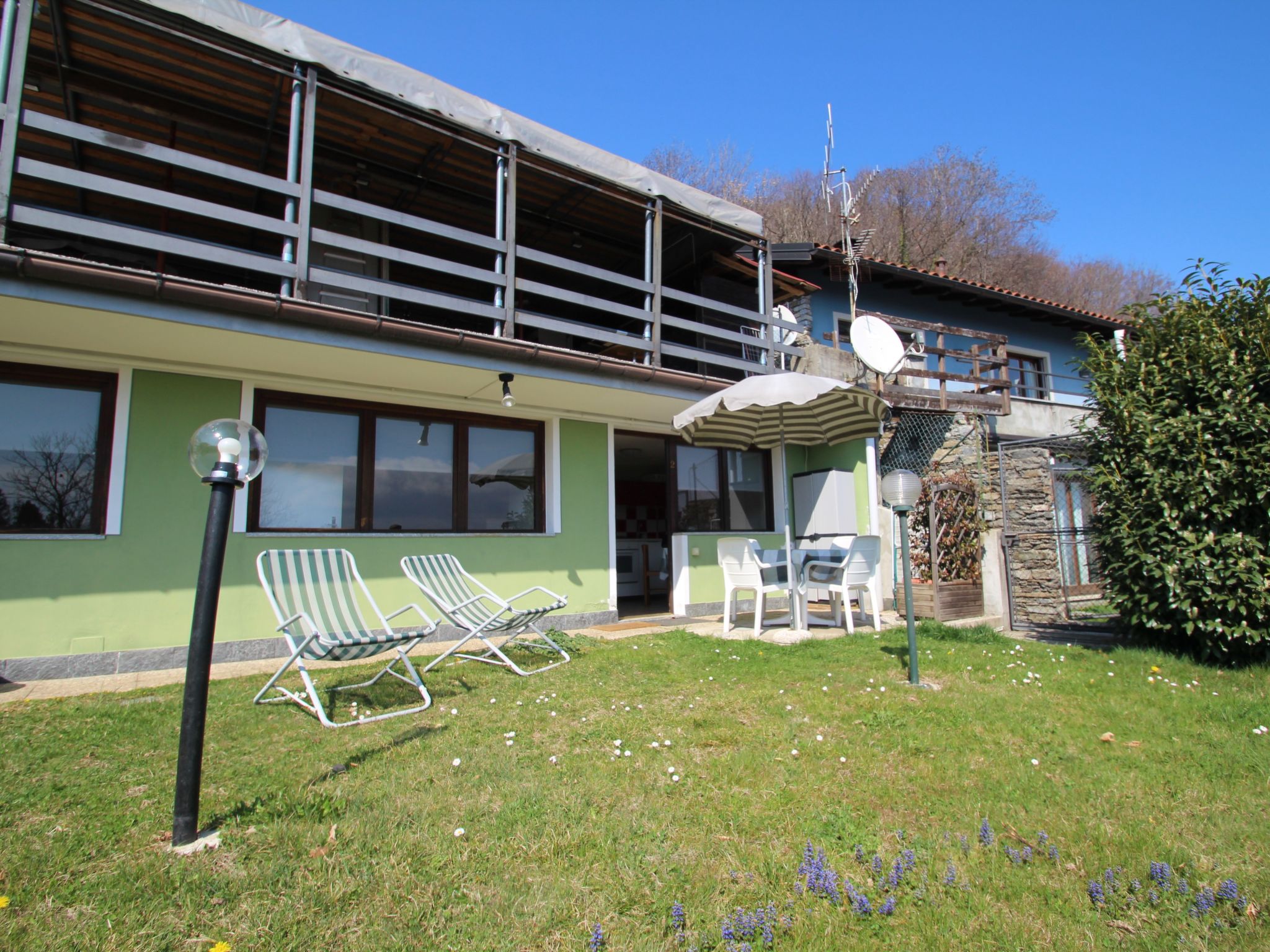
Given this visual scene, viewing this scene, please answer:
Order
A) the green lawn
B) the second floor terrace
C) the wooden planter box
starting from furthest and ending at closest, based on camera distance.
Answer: the wooden planter box, the second floor terrace, the green lawn

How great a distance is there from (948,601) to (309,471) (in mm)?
7129

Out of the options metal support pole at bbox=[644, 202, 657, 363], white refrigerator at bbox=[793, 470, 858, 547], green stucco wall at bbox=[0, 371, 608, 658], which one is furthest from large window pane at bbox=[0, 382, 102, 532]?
white refrigerator at bbox=[793, 470, 858, 547]

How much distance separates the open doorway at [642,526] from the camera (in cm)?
980

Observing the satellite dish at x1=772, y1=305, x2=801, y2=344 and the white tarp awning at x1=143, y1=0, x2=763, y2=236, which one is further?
the satellite dish at x1=772, y1=305, x2=801, y2=344

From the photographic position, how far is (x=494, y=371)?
253 inches

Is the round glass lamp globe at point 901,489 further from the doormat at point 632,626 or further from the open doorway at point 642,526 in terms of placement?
the open doorway at point 642,526

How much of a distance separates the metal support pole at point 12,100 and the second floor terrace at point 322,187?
0.01 m

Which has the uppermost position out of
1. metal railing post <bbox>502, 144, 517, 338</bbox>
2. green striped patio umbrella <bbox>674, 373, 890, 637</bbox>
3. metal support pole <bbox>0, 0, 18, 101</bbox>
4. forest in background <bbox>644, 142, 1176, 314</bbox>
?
forest in background <bbox>644, 142, 1176, 314</bbox>

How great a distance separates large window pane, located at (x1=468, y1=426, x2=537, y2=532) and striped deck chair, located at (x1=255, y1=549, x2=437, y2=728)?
2.30 m

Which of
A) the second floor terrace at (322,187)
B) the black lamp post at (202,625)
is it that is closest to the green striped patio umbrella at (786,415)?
the second floor terrace at (322,187)

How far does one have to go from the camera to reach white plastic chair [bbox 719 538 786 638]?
6523 millimetres

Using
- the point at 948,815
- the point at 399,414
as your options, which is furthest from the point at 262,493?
the point at 948,815

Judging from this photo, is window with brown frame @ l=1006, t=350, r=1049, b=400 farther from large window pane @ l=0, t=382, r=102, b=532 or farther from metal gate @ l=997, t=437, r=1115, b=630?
large window pane @ l=0, t=382, r=102, b=532

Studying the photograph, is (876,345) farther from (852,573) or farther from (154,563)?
(154,563)
